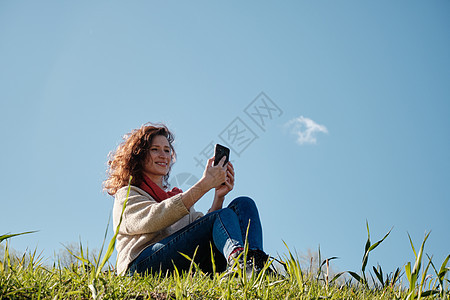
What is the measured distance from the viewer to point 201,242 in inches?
112

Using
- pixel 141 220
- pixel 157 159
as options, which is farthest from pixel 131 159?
pixel 141 220

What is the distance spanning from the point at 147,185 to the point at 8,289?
222cm

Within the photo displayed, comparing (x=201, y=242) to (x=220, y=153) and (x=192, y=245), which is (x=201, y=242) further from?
(x=220, y=153)

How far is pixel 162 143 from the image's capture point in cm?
379

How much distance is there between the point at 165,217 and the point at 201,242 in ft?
1.03

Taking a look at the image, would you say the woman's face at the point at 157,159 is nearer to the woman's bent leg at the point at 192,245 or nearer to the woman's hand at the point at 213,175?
the woman's hand at the point at 213,175

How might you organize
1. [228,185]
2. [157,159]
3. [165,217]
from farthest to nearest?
[157,159], [228,185], [165,217]

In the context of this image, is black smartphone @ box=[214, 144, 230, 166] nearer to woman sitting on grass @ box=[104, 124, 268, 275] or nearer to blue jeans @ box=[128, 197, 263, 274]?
woman sitting on grass @ box=[104, 124, 268, 275]

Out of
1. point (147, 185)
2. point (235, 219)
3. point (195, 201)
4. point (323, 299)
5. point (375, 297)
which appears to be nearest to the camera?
point (323, 299)

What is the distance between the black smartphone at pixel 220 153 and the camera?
3.32 meters

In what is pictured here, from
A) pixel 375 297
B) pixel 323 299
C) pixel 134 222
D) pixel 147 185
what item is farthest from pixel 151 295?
pixel 147 185

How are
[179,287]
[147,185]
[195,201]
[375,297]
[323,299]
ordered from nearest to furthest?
[179,287]
[323,299]
[375,297]
[195,201]
[147,185]

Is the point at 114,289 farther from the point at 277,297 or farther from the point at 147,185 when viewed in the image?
the point at 147,185

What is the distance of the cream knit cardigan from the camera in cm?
296
